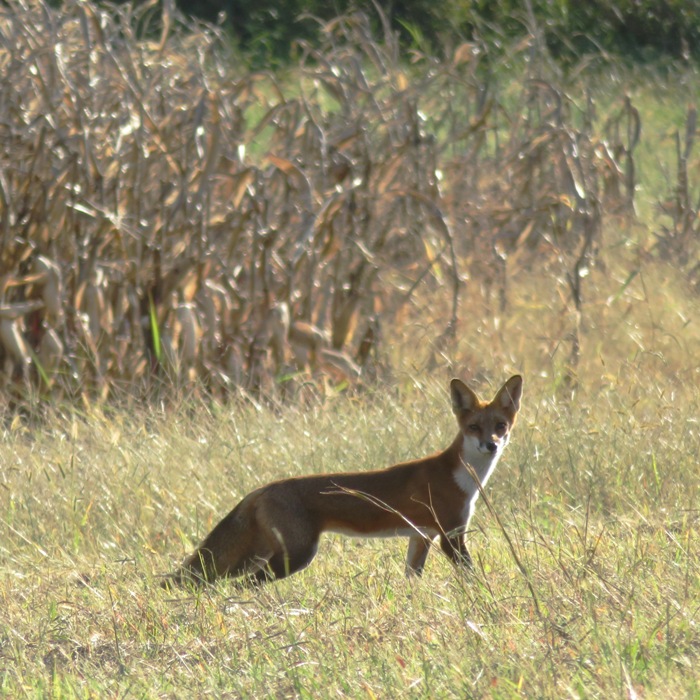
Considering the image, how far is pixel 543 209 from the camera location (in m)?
9.03

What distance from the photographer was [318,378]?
812 centimetres

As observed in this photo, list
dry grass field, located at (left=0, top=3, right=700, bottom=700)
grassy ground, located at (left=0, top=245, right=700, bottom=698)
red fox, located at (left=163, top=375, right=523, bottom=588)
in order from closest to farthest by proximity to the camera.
Answer: grassy ground, located at (left=0, top=245, right=700, bottom=698), dry grass field, located at (left=0, top=3, right=700, bottom=700), red fox, located at (left=163, top=375, right=523, bottom=588)

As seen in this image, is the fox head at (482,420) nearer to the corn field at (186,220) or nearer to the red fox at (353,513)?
the red fox at (353,513)

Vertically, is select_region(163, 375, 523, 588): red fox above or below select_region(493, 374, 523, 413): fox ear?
below

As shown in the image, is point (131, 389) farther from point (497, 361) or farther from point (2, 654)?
point (2, 654)

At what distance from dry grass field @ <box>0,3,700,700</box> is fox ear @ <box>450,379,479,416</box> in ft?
1.87

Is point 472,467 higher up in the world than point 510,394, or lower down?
lower down

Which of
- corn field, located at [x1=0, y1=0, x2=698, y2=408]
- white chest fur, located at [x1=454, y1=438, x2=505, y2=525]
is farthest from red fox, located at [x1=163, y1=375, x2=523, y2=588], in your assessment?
corn field, located at [x1=0, y1=0, x2=698, y2=408]

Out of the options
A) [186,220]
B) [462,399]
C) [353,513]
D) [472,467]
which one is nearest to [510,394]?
[462,399]

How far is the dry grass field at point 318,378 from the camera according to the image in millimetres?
3889

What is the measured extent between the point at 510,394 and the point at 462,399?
20 centimetres

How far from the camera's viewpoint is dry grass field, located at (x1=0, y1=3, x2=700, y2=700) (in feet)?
12.8

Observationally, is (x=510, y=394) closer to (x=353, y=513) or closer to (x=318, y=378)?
(x=353, y=513)

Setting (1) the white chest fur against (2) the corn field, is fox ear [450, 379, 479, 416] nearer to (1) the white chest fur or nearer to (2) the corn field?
(1) the white chest fur
